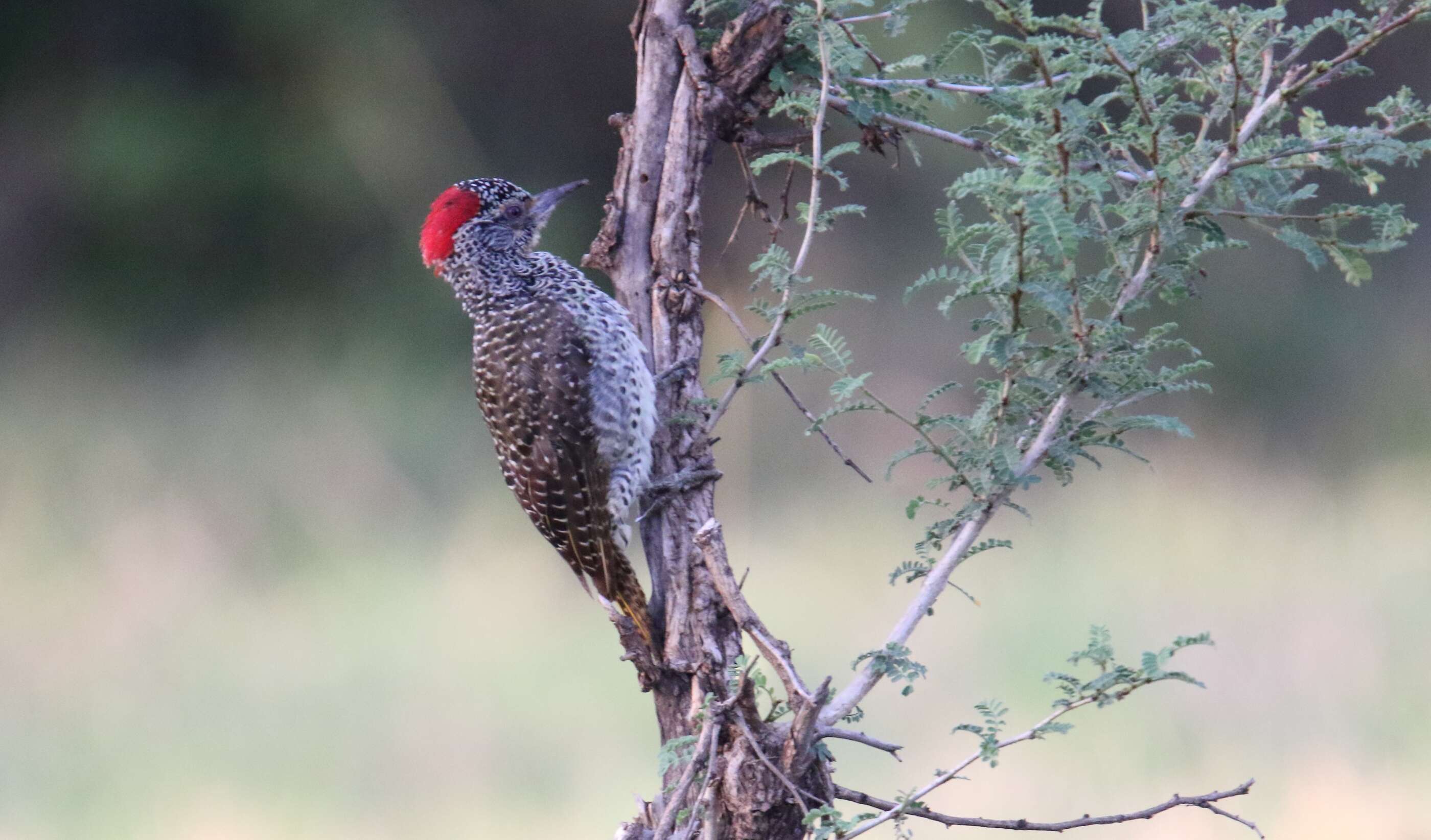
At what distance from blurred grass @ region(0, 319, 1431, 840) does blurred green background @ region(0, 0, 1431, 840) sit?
0.02 m

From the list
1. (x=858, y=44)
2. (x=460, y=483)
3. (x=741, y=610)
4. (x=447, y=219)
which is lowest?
(x=741, y=610)

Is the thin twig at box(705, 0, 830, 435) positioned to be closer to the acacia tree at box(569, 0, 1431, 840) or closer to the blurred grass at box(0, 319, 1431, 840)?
the acacia tree at box(569, 0, 1431, 840)

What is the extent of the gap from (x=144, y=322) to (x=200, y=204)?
0.97 metres

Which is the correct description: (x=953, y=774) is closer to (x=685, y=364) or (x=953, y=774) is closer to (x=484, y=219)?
(x=685, y=364)

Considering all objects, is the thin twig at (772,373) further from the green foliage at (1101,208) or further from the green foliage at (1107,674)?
the green foliage at (1107,674)

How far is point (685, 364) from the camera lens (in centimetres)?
266

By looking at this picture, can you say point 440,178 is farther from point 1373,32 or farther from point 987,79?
point 1373,32

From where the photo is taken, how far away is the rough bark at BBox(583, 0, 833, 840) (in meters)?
2.23

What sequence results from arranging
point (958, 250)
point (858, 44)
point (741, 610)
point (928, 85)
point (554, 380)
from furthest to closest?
point (554, 380) → point (928, 85) → point (858, 44) → point (741, 610) → point (958, 250)

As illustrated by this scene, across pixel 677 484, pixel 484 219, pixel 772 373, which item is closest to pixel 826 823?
pixel 677 484

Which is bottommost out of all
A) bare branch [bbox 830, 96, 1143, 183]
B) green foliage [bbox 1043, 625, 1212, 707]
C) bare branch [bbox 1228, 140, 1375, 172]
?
green foliage [bbox 1043, 625, 1212, 707]

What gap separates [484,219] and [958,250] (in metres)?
1.76

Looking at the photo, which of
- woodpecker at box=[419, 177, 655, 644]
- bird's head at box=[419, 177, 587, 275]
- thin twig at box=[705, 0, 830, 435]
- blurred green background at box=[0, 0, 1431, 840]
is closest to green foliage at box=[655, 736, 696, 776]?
woodpecker at box=[419, 177, 655, 644]

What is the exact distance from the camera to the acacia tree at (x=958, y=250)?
190 cm
